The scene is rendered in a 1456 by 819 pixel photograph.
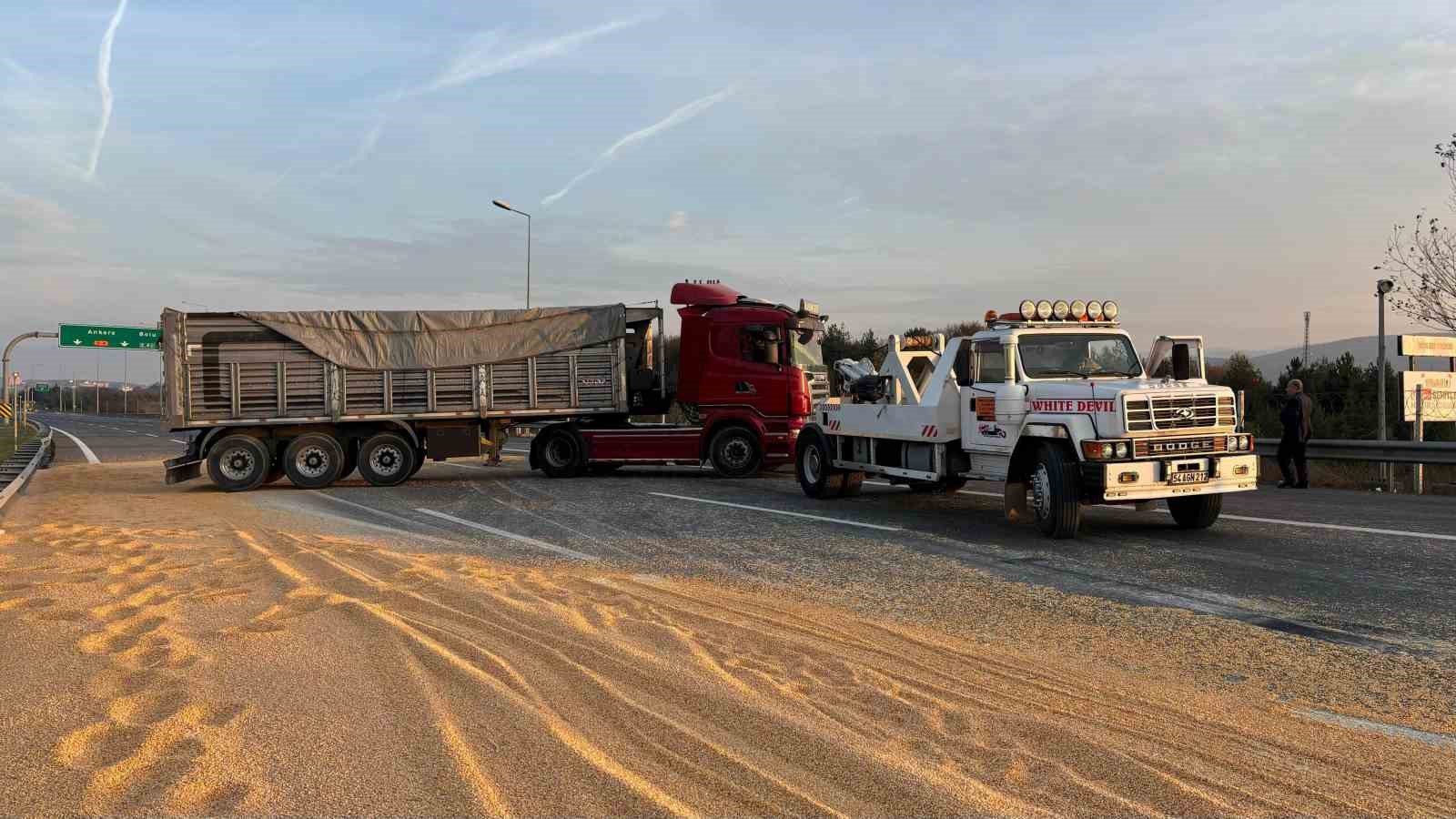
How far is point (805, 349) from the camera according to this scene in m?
18.4

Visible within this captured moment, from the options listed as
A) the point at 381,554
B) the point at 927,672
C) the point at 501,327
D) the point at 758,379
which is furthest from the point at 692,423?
the point at 927,672

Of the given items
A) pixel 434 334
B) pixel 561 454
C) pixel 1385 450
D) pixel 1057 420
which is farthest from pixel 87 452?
pixel 1385 450

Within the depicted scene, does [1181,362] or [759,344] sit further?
[759,344]

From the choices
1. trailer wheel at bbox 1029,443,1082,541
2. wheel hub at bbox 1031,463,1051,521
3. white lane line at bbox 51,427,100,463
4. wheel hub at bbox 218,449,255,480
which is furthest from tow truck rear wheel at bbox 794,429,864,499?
white lane line at bbox 51,427,100,463

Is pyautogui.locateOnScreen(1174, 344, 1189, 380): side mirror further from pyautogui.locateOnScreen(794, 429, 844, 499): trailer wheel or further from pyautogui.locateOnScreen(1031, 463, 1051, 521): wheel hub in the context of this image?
pyautogui.locateOnScreen(794, 429, 844, 499): trailer wheel

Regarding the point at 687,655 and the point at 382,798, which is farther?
the point at 687,655

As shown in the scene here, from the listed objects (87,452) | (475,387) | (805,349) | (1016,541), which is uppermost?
(805,349)

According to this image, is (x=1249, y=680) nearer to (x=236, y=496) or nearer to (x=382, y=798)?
(x=382, y=798)

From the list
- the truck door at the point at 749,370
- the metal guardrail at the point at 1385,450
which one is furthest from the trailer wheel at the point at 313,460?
the metal guardrail at the point at 1385,450

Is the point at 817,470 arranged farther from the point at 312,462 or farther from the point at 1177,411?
the point at 312,462

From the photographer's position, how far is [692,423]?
18.4 metres

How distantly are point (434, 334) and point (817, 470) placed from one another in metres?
7.53

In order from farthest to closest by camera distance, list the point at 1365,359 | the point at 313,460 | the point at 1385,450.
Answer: the point at 1365,359 → the point at 313,460 → the point at 1385,450

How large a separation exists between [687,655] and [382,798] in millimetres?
2125
